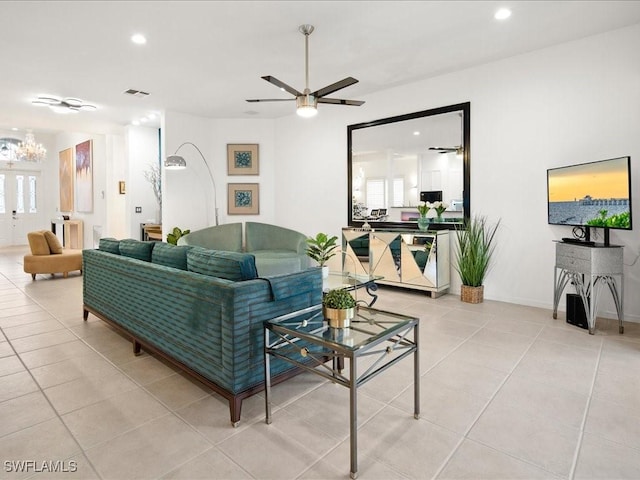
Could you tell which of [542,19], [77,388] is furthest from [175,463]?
[542,19]

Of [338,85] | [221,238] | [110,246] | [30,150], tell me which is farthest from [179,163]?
[30,150]

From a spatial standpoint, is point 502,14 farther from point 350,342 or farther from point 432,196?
point 350,342

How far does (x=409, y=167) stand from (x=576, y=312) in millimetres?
2707

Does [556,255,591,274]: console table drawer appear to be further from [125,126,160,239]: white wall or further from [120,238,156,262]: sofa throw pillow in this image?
[125,126,160,239]: white wall

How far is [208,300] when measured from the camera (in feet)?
6.85

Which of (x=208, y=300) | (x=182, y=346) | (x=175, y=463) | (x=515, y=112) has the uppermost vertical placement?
(x=515, y=112)

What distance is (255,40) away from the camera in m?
3.80

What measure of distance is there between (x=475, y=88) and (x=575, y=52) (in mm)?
1031

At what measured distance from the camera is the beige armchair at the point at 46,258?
19.7 feet

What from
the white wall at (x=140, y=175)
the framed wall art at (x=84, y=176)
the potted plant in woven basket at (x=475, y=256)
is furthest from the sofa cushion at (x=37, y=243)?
the potted plant in woven basket at (x=475, y=256)

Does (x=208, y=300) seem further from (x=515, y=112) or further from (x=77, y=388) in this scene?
(x=515, y=112)

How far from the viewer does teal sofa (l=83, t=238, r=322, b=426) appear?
198 cm

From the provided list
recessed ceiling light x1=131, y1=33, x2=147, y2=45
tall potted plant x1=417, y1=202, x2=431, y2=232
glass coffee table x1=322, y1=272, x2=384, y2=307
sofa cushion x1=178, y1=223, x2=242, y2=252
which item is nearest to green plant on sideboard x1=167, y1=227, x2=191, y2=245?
sofa cushion x1=178, y1=223, x2=242, y2=252
